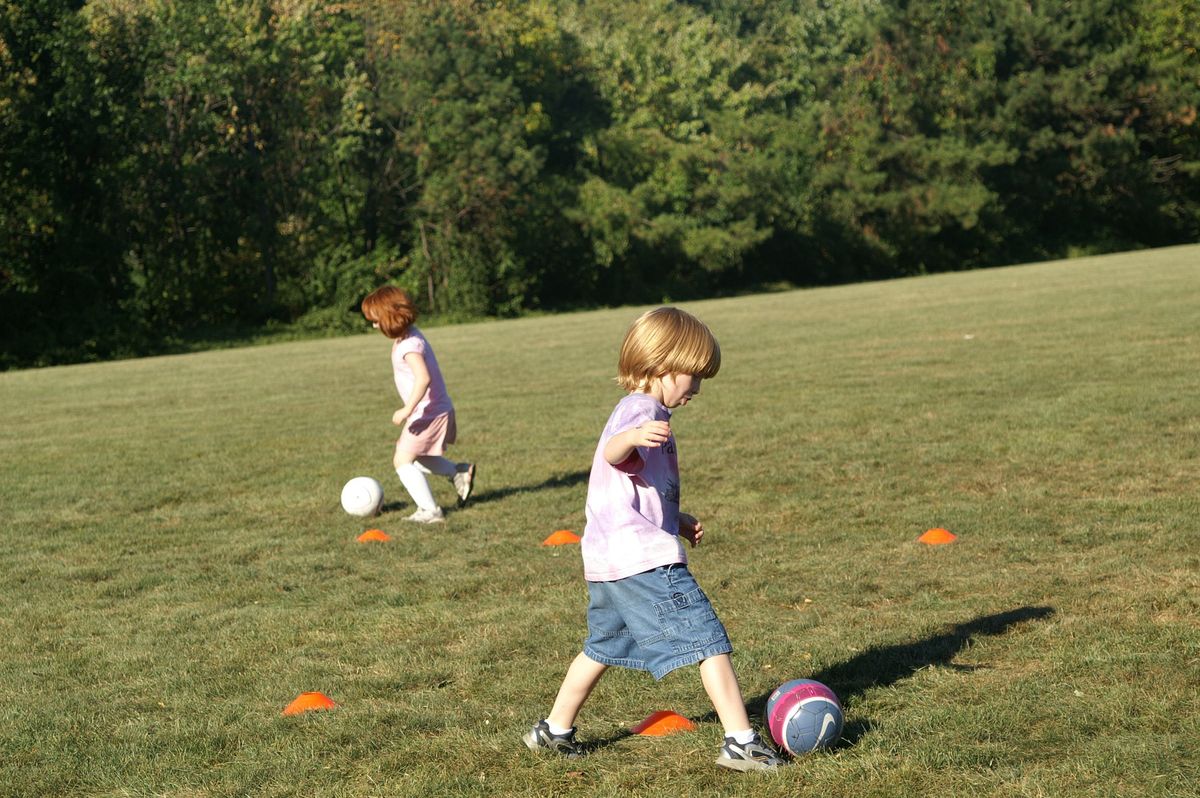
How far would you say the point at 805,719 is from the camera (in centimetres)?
427

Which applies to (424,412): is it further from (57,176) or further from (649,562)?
(57,176)

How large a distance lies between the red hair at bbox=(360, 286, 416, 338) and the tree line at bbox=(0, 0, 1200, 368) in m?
30.7

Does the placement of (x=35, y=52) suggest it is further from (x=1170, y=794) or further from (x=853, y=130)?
(x=1170, y=794)

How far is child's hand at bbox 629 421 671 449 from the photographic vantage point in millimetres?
4023

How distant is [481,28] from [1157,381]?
145 feet

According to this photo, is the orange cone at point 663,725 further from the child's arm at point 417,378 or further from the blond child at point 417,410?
the child's arm at point 417,378

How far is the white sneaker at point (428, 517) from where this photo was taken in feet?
29.3

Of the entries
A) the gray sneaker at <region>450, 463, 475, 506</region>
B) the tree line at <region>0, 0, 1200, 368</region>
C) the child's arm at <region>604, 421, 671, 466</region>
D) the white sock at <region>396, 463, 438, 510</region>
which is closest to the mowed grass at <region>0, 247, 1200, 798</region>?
the gray sneaker at <region>450, 463, 475, 506</region>

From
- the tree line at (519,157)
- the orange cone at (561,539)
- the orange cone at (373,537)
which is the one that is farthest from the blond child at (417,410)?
the tree line at (519,157)

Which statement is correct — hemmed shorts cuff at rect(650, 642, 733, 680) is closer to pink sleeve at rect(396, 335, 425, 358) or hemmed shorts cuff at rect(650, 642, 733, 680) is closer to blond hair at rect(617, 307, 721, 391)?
blond hair at rect(617, 307, 721, 391)

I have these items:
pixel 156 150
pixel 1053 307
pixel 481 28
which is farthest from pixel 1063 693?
pixel 481 28

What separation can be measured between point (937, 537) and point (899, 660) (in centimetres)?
216

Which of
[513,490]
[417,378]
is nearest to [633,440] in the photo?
[417,378]

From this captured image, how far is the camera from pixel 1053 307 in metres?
23.7
